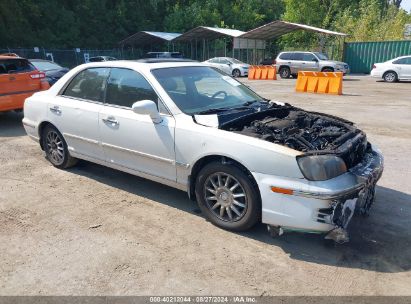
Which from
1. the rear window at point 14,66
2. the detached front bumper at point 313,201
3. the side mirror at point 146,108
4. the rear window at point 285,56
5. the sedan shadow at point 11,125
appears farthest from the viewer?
the rear window at point 285,56

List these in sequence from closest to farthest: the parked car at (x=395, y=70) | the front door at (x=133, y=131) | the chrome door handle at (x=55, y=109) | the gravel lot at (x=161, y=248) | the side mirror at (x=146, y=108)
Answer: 1. the gravel lot at (x=161, y=248)
2. the side mirror at (x=146, y=108)
3. the front door at (x=133, y=131)
4. the chrome door handle at (x=55, y=109)
5. the parked car at (x=395, y=70)

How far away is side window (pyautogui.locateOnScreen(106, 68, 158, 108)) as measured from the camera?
425 cm

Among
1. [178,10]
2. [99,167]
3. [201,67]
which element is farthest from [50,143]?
[178,10]

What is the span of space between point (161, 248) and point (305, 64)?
22.5 m

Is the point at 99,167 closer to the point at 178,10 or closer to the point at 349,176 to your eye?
the point at 349,176

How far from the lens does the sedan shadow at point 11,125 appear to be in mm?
8219

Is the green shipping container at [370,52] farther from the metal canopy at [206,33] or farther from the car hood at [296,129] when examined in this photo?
the car hood at [296,129]

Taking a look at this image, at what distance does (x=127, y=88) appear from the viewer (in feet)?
14.6

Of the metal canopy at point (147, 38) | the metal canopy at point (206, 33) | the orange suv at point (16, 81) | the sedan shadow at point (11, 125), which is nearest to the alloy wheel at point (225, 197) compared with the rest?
the sedan shadow at point (11, 125)

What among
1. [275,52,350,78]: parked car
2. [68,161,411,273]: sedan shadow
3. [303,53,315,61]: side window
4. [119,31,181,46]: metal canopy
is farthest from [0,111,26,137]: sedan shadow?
[119,31,181,46]: metal canopy

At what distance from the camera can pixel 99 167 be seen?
18.8ft

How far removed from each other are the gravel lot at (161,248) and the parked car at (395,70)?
57.5 ft

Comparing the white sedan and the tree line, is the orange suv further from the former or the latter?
the tree line

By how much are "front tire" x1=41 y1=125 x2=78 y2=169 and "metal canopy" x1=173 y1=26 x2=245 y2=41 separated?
2890 centimetres
